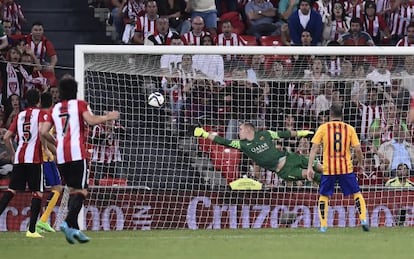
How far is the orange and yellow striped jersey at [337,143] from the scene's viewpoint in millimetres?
15242

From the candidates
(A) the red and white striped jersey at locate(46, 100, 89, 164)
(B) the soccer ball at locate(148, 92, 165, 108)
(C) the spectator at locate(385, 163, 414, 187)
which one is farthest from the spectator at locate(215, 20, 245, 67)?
(A) the red and white striped jersey at locate(46, 100, 89, 164)

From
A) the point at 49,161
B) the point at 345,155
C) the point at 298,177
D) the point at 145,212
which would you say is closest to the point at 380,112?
the point at 298,177

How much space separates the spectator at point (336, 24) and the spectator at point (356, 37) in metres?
0.37

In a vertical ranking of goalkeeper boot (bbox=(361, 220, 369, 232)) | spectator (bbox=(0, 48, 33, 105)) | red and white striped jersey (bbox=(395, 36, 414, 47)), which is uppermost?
red and white striped jersey (bbox=(395, 36, 414, 47))

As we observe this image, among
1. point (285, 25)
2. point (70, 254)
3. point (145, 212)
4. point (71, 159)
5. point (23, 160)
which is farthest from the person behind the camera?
point (285, 25)

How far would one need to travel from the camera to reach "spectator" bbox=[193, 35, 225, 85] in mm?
17703

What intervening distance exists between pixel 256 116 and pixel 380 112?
1967 mm

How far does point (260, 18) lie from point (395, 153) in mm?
4342

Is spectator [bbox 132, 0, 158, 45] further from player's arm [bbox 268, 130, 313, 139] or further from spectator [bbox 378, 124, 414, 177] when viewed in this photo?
spectator [bbox 378, 124, 414, 177]

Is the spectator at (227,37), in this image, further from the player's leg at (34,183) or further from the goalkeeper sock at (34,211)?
the goalkeeper sock at (34,211)

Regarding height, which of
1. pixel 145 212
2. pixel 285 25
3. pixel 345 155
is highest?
pixel 285 25

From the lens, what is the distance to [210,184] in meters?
17.6

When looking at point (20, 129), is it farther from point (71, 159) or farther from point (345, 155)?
point (345, 155)

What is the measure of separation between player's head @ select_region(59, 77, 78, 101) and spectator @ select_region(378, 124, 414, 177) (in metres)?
6.85
